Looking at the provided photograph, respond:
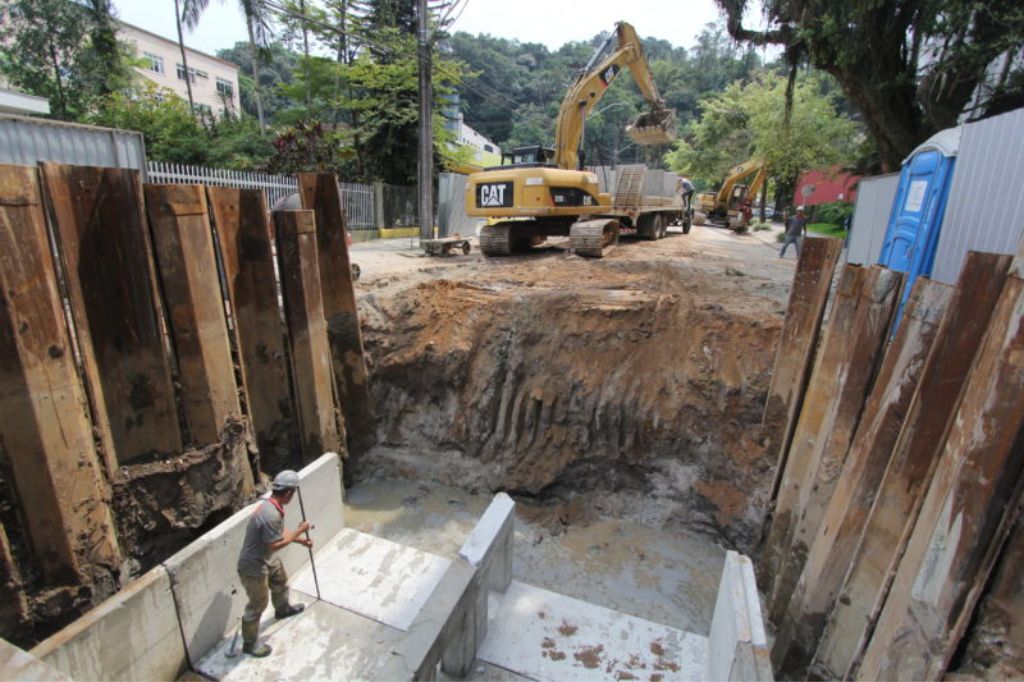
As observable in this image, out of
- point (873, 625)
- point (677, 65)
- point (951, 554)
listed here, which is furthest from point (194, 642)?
point (677, 65)

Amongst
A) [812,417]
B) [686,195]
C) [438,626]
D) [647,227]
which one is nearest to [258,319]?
[438,626]

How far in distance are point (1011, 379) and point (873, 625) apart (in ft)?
5.20

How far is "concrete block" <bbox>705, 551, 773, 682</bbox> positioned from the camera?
2.72 meters

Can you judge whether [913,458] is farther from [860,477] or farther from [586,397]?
[586,397]

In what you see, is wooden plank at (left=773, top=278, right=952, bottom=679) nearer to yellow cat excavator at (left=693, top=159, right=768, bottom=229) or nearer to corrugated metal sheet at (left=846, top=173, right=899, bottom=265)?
corrugated metal sheet at (left=846, top=173, right=899, bottom=265)

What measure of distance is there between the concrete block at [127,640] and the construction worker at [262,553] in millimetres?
496

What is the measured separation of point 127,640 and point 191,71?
43737 mm

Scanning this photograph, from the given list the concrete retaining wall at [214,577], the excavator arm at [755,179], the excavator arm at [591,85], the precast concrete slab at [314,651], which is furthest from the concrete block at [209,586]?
the excavator arm at [755,179]

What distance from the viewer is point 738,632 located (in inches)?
113

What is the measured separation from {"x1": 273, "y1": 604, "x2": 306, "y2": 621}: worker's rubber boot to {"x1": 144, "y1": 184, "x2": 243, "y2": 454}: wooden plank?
5.51 feet

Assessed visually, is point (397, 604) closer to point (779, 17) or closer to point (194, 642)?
point (194, 642)

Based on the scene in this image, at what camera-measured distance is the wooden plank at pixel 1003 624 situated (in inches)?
85.2

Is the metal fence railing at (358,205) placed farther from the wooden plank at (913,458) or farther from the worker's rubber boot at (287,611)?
the wooden plank at (913,458)

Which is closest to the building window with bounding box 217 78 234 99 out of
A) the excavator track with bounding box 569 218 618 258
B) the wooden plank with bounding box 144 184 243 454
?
the excavator track with bounding box 569 218 618 258
